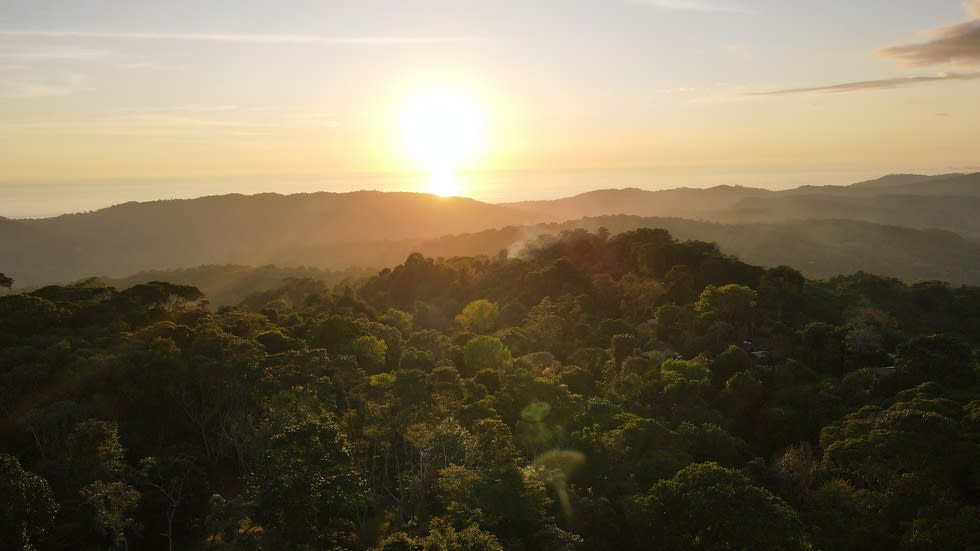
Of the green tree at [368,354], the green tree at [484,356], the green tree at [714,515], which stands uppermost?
the green tree at [368,354]

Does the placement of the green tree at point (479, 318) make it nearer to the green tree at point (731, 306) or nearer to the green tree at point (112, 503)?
the green tree at point (731, 306)

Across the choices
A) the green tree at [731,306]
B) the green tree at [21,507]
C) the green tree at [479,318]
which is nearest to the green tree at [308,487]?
the green tree at [21,507]

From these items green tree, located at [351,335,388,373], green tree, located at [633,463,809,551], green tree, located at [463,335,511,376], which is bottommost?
green tree, located at [633,463,809,551]

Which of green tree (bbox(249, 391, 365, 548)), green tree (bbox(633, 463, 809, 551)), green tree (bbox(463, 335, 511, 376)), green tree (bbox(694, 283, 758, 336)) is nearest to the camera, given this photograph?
green tree (bbox(249, 391, 365, 548))

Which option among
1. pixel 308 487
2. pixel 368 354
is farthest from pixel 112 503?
pixel 368 354

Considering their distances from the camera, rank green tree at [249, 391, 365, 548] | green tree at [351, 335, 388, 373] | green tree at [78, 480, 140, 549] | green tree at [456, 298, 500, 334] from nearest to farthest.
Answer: green tree at [249, 391, 365, 548] < green tree at [78, 480, 140, 549] < green tree at [351, 335, 388, 373] < green tree at [456, 298, 500, 334]

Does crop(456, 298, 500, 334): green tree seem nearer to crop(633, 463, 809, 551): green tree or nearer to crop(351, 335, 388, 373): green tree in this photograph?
crop(351, 335, 388, 373): green tree

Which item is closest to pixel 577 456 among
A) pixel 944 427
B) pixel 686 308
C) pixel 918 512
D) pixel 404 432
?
pixel 404 432

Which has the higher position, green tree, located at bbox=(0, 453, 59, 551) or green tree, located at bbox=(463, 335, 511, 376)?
green tree, located at bbox=(0, 453, 59, 551)

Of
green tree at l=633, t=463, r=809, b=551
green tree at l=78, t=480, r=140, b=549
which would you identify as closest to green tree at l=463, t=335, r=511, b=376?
green tree at l=633, t=463, r=809, b=551
